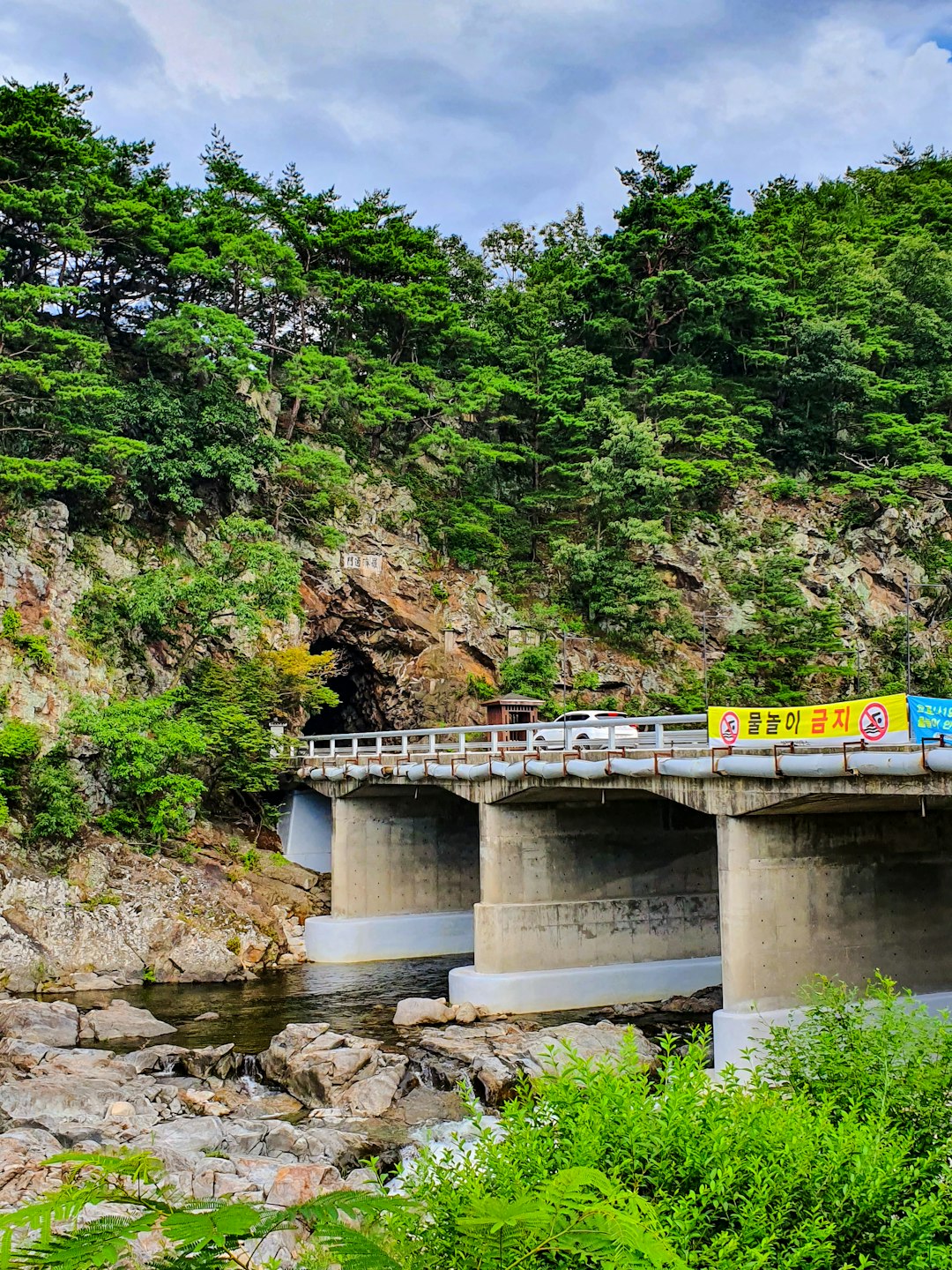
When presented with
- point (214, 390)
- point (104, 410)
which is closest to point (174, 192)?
point (214, 390)

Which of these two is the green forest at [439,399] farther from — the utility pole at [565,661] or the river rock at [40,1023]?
the river rock at [40,1023]

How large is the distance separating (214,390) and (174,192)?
10317mm

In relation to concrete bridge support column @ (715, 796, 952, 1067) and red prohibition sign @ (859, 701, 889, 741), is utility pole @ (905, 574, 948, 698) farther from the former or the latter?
red prohibition sign @ (859, 701, 889, 741)

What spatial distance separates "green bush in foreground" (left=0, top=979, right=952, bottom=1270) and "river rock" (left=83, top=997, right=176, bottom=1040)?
17.9 metres

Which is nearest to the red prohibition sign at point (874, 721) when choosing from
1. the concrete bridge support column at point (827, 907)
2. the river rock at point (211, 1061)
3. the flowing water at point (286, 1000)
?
the concrete bridge support column at point (827, 907)

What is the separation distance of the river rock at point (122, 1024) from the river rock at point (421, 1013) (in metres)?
5.47

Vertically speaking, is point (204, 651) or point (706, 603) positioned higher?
point (706, 603)

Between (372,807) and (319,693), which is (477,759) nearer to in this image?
(372,807)

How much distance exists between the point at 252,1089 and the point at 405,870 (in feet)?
52.8

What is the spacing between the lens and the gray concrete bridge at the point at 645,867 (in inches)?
795

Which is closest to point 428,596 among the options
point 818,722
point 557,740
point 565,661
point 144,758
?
point 565,661

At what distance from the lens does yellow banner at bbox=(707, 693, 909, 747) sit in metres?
17.7

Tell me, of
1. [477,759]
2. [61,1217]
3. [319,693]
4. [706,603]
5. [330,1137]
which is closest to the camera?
[61,1217]

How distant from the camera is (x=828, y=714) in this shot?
19.2m
